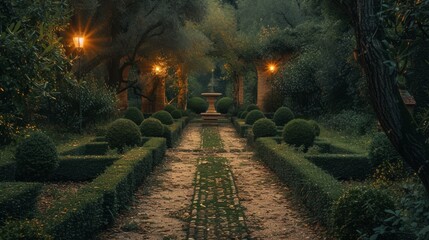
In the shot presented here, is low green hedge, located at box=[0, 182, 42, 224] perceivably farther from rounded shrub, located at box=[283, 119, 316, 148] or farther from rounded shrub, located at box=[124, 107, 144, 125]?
rounded shrub, located at box=[124, 107, 144, 125]

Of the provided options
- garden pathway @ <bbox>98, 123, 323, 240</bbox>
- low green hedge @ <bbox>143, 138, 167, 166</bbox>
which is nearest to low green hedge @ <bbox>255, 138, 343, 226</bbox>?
garden pathway @ <bbox>98, 123, 323, 240</bbox>

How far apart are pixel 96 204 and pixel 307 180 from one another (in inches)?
131

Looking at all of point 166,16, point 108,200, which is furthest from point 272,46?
point 108,200

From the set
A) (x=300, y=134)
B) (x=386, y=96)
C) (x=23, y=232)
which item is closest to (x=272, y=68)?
(x=300, y=134)

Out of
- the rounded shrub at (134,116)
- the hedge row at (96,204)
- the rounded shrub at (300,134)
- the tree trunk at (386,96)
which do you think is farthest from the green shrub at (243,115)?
the tree trunk at (386,96)

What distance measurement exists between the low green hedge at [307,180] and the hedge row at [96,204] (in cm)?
283

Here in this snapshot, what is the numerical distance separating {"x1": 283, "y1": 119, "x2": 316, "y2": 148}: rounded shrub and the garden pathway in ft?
3.88

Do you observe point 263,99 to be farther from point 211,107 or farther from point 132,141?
point 132,141

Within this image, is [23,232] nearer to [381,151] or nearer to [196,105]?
[381,151]

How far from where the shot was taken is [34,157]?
9.95 m

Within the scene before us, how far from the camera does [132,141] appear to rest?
13727 millimetres

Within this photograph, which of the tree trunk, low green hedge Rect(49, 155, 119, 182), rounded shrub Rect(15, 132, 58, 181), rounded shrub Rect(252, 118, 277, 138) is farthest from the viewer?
rounded shrub Rect(252, 118, 277, 138)

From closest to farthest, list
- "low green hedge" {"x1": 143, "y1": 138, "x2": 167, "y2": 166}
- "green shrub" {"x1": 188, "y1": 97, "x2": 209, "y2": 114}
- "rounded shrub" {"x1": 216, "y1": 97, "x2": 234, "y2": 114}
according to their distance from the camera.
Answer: "low green hedge" {"x1": 143, "y1": 138, "x2": 167, "y2": 166} < "green shrub" {"x1": 188, "y1": 97, "x2": 209, "y2": 114} < "rounded shrub" {"x1": 216, "y1": 97, "x2": 234, "y2": 114}

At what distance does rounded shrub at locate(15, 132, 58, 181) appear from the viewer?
9.94 meters
